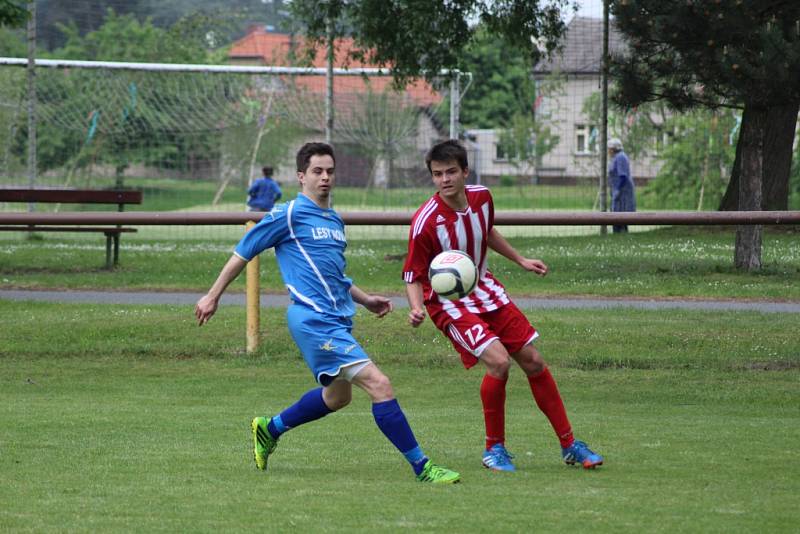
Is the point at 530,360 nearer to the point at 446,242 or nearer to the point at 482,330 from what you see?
the point at 482,330

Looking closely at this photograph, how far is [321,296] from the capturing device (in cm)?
652

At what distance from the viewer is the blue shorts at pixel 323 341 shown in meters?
6.44

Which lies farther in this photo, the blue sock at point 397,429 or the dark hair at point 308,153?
the dark hair at point 308,153

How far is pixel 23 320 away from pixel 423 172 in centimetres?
2209

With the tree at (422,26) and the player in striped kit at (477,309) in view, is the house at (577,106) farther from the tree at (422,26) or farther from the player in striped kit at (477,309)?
the player in striped kit at (477,309)

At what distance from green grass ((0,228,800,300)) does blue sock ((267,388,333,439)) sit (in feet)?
28.8

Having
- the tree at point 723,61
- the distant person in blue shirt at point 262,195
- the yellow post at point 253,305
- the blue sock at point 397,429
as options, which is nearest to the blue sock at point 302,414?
the blue sock at point 397,429

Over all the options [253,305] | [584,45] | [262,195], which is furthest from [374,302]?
[262,195]

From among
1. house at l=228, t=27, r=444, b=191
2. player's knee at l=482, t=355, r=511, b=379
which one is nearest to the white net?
house at l=228, t=27, r=444, b=191

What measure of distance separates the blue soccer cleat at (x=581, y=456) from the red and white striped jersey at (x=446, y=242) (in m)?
0.88

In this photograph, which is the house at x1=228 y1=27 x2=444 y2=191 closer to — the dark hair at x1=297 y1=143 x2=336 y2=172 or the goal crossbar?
the goal crossbar

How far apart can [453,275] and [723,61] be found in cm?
980

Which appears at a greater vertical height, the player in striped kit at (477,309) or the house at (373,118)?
the house at (373,118)

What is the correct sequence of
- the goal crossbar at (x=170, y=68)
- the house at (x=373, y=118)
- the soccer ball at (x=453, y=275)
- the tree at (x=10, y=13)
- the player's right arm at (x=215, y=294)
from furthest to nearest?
1. the house at (x=373, y=118)
2. the goal crossbar at (x=170, y=68)
3. the tree at (x=10, y=13)
4. the soccer ball at (x=453, y=275)
5. the player's right arm at (x=215, y=294)
